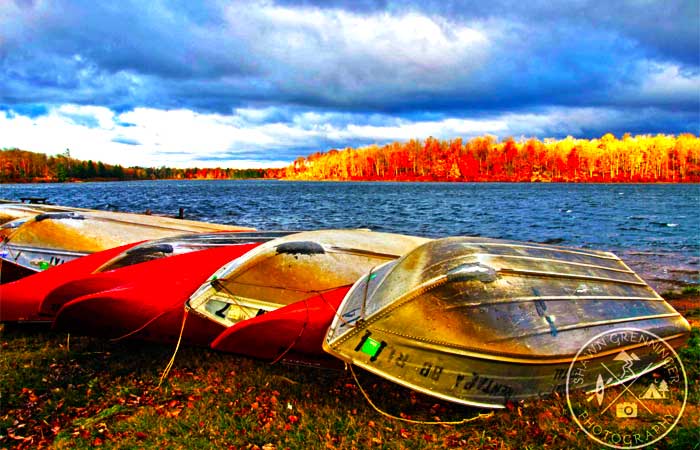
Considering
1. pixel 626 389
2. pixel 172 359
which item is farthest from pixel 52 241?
pixel 626 389

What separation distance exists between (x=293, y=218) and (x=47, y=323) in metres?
28.2

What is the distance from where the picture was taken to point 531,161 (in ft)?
445

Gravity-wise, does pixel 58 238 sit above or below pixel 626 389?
above

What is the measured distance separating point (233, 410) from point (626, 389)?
3917 millimetres

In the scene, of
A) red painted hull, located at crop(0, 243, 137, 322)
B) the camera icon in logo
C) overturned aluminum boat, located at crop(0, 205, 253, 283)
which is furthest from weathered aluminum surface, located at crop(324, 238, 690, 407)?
overturned aluminum boat, located at crop(0, 205, 253, 283)

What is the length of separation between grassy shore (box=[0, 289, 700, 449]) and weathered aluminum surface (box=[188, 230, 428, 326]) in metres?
0.69

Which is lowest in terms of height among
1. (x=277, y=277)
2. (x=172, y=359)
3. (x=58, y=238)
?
(x=172, y=359)

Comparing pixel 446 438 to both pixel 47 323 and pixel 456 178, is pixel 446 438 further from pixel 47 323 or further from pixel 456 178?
pixel 456 178

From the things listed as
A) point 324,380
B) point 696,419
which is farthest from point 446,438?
point 696,419

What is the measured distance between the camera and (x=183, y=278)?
620 centimetres

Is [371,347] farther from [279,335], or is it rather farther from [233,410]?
[233,410]

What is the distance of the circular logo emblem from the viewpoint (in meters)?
3.97

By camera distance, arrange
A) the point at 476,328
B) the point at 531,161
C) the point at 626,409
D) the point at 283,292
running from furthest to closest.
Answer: the point at 531,161 < the point at 283,292 < the point at 626,409 < the point at 476,328

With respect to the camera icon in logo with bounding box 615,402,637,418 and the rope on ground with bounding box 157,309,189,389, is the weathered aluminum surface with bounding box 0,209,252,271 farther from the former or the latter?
the camera icon in logo with bounding box 615,402,637,418
